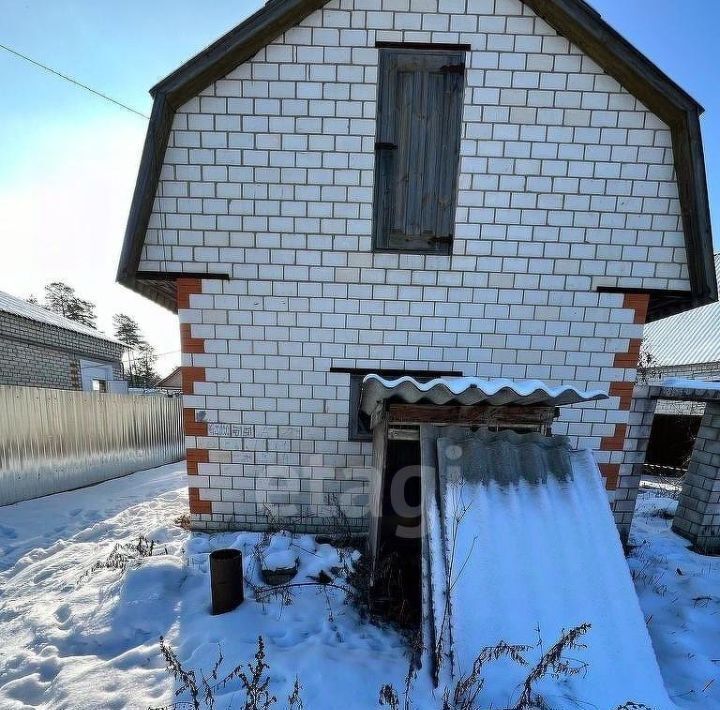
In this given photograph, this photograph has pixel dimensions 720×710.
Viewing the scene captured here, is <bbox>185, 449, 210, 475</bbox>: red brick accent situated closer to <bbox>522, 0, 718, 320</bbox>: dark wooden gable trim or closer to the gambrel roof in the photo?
the gambrel roof

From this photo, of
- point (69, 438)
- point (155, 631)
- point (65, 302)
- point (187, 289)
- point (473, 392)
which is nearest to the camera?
point (473, 392)

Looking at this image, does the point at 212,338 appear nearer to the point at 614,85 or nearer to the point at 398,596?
the point at 398,596

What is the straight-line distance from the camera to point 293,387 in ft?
12.5

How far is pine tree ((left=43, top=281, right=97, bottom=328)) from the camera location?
1131 inches

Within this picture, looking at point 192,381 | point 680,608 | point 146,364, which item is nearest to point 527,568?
point 680,608

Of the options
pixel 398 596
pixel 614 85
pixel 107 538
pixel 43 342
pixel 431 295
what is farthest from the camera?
pixel 43 342

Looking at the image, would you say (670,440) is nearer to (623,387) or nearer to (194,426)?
(623,387)

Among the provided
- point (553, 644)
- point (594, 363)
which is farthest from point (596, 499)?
point (594, 363)

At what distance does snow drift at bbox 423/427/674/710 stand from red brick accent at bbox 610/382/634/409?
1732 millimetres

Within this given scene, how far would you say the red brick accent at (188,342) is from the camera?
3744 millimetres

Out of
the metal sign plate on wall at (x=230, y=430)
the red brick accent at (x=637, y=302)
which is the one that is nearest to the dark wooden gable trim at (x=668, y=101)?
the red brick accent at (x=637, y=302)

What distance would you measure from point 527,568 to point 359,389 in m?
2.27

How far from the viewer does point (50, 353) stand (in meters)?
11.3

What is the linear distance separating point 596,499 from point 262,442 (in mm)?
3220
